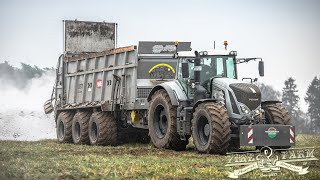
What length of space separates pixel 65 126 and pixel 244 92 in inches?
404

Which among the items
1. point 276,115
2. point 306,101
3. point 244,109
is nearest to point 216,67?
point 244,109

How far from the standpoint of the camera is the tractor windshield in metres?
17.8

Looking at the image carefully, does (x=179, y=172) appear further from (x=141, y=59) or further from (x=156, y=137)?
(x=141, y=59)

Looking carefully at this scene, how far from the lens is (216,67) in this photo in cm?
1792

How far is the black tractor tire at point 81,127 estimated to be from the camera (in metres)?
23.5

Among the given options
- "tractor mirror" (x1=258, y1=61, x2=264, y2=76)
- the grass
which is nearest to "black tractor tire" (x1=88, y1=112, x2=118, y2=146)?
the grass

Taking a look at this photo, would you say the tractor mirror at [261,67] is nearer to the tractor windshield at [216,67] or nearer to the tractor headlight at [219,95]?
the tractor windshield at [216,67]

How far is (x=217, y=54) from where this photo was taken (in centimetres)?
1794

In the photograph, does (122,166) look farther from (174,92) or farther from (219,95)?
(174,92)

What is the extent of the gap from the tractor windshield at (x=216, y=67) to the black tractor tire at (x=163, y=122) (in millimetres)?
1368

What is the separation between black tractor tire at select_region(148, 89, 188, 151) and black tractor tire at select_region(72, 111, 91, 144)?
482 cm

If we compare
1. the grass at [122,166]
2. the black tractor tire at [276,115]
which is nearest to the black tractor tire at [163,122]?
the grass at [122,166]

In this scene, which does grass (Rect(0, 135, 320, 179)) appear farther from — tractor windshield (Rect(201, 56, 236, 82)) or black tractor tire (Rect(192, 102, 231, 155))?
tractor windshield (Rect(201, 56, 236, 82))

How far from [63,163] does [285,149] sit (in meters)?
5.98
